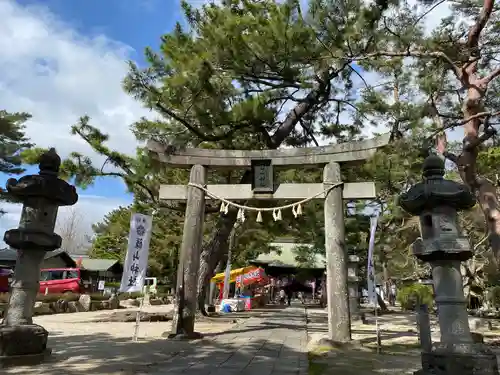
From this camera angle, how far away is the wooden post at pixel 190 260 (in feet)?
26.4

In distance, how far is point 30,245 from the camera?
5652 mm

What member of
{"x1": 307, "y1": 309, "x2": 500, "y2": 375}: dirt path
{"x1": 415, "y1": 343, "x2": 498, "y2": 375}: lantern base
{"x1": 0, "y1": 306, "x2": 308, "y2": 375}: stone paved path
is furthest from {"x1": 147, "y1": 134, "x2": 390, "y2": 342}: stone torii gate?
{"x1": 415, "y1": 343, "x2": 498, "y2": 375}: lantern base

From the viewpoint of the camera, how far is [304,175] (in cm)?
1253

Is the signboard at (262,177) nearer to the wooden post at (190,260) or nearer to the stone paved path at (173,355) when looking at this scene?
the wooden post at (190,260)

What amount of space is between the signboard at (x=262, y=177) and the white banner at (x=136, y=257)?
2.63 meters

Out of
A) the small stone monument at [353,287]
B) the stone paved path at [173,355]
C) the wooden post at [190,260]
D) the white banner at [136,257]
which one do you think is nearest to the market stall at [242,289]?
the small stone monument at [353,287]

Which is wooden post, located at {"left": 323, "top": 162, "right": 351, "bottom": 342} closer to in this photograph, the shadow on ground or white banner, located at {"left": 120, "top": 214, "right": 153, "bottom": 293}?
the shadow on ground

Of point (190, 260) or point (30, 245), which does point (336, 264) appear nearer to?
point (190, 260)

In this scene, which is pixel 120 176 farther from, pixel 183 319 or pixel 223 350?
pixel 223 350

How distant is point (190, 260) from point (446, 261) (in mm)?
5326

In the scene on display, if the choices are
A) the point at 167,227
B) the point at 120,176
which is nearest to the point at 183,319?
the point at 120,176

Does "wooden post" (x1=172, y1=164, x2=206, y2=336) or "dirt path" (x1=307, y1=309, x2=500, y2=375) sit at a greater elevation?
"wooden post" (x1=172, y1=164, x2=206, y2=336)

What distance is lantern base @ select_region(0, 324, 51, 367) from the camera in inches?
201

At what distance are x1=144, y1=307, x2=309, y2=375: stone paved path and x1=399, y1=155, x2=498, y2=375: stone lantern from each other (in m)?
1.86
